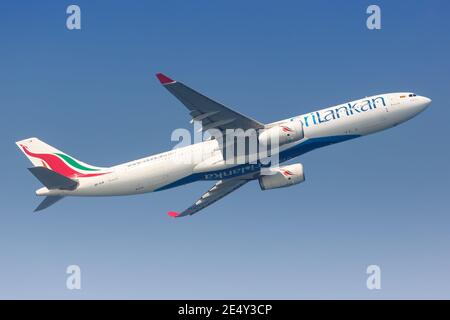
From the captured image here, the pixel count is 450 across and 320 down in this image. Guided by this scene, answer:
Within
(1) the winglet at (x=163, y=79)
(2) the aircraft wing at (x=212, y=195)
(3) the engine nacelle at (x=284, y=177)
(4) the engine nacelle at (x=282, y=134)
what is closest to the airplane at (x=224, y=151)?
(4) the engine nacelle at (x=282, y=134)

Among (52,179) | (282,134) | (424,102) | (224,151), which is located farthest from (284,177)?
(52,179)

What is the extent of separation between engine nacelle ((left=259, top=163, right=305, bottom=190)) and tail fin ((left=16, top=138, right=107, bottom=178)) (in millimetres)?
13374

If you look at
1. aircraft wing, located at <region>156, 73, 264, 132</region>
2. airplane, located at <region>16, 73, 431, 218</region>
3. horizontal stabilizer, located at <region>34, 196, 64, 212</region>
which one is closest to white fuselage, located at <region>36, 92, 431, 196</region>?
airplane, located at <region>16, 73, 431, 218</region>

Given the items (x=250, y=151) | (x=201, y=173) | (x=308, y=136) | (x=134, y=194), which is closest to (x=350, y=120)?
(x=308, y=136)

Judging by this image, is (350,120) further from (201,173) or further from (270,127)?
(201,173)

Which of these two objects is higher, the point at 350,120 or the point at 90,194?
the point at 350,120

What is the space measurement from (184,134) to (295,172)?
942 cm

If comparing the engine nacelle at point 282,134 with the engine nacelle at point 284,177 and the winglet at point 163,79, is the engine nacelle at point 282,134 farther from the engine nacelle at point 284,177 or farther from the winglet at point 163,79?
the winglet at point 163,79

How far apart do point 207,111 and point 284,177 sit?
9701mm

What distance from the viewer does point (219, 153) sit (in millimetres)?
56906

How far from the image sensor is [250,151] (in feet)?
186

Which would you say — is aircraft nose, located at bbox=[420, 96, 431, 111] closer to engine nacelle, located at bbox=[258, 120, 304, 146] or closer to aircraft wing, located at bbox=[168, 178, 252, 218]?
engine nacelle, located at bbox=[258, 120, 304, 146]

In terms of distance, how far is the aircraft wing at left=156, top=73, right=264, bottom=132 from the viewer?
49688 millimetres

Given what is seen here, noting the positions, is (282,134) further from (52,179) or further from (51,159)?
(51,159)
